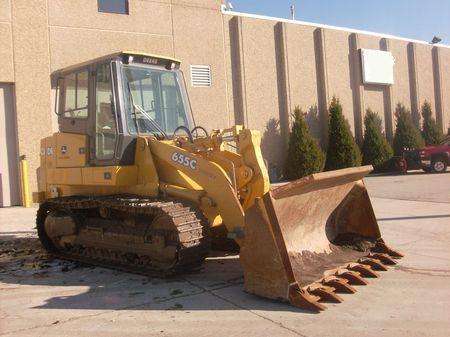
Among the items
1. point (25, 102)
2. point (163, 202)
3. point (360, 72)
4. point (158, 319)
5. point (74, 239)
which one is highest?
point (360, 72)

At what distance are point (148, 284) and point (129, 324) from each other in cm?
133

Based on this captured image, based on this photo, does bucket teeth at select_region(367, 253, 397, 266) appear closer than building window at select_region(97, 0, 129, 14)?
Yes

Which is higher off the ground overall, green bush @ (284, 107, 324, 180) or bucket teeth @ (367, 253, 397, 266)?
green bush @ (284, 107, 324, 180)

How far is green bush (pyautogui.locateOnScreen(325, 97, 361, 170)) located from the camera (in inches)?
886

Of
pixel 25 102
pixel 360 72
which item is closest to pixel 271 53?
pixel 360 72

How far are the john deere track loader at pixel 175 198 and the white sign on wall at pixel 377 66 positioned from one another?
19405mm

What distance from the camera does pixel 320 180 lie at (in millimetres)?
5672

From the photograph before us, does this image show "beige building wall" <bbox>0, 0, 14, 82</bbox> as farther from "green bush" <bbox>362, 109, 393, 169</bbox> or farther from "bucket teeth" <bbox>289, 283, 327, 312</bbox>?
"green bush" <bbox>362, 109, 393, 169</bbox>

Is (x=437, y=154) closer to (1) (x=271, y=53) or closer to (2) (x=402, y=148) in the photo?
(2) (x=402, y=148)

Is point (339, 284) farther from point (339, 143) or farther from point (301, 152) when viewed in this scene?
point (339, 143)

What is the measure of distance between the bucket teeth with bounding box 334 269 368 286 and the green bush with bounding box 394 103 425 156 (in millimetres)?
21308

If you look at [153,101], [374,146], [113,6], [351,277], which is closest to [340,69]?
[374,146]

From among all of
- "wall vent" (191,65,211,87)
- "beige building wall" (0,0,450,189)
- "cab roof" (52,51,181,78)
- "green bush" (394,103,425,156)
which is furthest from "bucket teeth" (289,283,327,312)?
"green bush" (394,103,425,156)

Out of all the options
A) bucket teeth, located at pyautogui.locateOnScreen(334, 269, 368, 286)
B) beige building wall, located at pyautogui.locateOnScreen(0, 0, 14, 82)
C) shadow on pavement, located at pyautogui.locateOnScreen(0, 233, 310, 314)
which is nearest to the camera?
shadow on pavement, located at pyautogui.locateOnScreen(0, 233, 310, 314)
